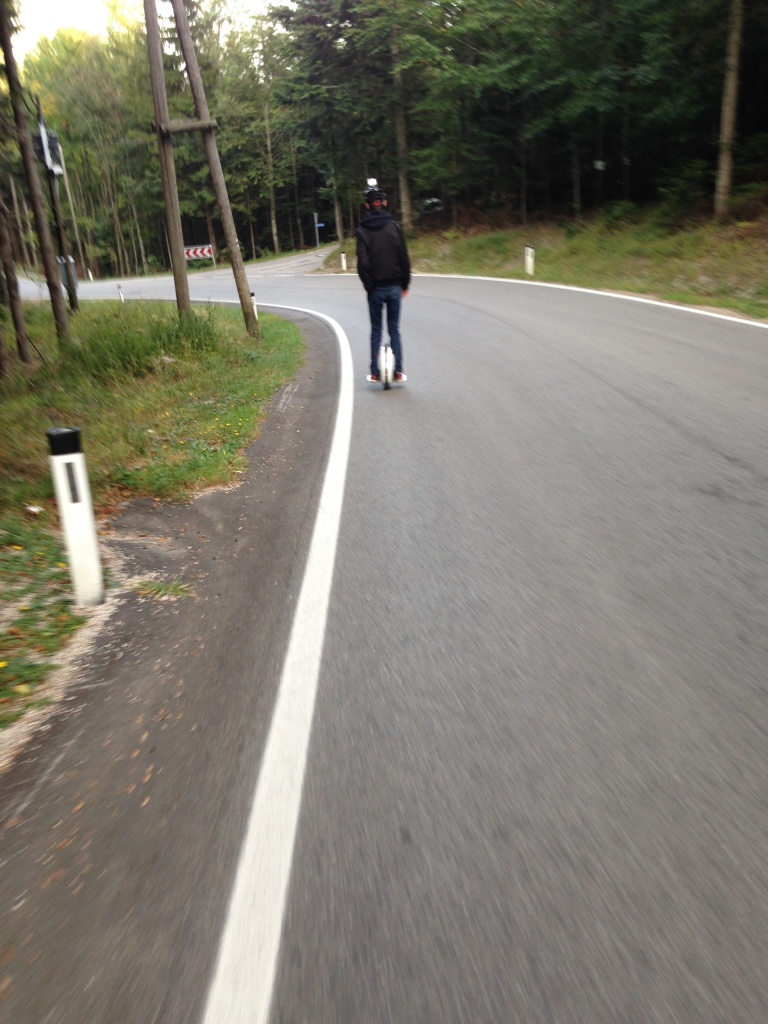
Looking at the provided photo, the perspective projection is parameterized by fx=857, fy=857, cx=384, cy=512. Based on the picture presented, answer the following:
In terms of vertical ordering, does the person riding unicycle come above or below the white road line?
above

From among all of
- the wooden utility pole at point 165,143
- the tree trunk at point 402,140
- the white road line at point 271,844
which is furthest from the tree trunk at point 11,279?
the tree trunk at point 402,140

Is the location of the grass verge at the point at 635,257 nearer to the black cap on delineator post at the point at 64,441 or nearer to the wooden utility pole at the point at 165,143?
the wooden utility pole at the point at 165,143

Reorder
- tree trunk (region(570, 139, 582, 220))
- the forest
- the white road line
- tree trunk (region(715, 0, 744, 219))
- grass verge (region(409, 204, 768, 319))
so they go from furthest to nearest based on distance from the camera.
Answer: tree trunk (region(570, 139, 582, 220)) → the forest → tree trunk (region(715, 0, 744, 219)) → grass verge (region(409, 204, 768, 319)) → the white road line

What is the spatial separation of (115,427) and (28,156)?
39.0 ft

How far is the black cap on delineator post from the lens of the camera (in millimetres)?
4699

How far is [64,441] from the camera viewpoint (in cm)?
473

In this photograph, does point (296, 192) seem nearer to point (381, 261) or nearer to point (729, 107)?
point (729, 107)

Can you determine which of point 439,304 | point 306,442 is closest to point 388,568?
point 306,442

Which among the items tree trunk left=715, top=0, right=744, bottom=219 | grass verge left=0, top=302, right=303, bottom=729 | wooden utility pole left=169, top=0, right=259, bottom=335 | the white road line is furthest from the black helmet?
tree trunk left=715, top=0, right=744, bottom=219

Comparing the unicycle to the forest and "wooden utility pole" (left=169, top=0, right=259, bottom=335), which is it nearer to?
"wooden utility pole" (left=169, top=0, right=259, bottom=335)

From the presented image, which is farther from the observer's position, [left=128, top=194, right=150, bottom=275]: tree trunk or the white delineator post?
[left=128, top=194, right=150, bottom=275]: tree trunk

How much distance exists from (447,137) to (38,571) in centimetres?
3474

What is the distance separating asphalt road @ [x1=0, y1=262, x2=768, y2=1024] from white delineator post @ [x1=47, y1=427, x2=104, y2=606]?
0.42m

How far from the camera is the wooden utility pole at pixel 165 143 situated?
579 inches
